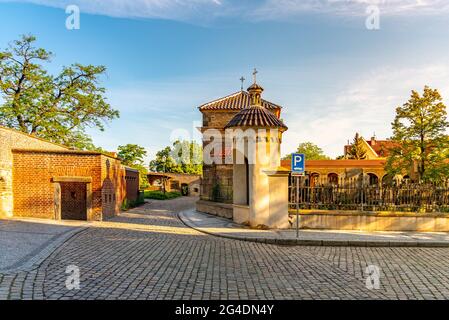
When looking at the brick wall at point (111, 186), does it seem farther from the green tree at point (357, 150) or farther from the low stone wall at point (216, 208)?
the green tree at point (357, 150)

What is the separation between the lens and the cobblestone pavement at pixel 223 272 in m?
5.03

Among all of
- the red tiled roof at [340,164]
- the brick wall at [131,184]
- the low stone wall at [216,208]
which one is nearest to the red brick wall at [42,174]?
the low stone wall at [216,208]

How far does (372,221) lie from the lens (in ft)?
40.7

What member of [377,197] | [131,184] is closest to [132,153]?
[131,184]

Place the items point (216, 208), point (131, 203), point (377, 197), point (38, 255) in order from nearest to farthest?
point (38, 255) < point (377, 197) < point (216, 208) < point (131, 203)

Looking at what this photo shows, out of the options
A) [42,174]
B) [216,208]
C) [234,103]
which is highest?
[234,103]

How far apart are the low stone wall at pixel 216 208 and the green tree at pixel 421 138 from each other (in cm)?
1148

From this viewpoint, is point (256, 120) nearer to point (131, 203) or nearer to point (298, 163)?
point (298, 163)

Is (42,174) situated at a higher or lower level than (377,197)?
higher

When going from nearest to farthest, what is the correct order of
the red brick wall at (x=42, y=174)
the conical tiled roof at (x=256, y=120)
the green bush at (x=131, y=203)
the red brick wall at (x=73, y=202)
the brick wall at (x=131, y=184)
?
the conical tiled roof at (x=256, y=120) < the red brick wall at (x=42, y=174) < the red brick wall at (x=73, y=202) < the green bush at (x=131, y=203) < the brick wall at (x=131, y=184)

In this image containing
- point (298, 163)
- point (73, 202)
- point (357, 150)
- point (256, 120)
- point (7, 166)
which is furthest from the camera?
point (357, 150)

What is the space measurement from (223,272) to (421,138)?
18.0 meters

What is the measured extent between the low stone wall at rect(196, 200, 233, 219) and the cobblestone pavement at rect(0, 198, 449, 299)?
18.6 ft

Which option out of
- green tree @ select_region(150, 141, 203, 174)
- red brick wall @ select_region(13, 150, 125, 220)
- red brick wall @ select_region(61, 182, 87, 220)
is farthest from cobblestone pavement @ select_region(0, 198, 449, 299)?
green tree @ select_region(150, 141, 203, 174)
